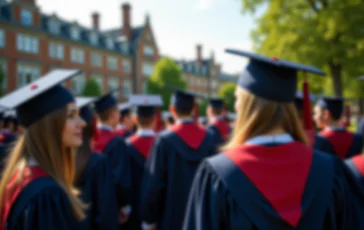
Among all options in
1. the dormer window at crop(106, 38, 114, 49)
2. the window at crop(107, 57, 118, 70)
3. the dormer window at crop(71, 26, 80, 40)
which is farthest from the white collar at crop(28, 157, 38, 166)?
the dormer window at crop(106, 38, 114, 49)

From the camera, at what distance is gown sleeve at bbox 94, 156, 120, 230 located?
2.94 meters

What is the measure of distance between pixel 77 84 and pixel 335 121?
32319 millimetres

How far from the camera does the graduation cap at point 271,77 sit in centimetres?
187

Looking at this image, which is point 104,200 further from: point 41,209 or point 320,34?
point 320,34

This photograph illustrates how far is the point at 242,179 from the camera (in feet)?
5.40

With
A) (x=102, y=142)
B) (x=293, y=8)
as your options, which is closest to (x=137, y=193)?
(x=102, y=142)

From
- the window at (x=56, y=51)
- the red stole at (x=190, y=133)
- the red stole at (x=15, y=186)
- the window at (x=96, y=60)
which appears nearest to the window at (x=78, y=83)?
the window at (x=96, y=60)

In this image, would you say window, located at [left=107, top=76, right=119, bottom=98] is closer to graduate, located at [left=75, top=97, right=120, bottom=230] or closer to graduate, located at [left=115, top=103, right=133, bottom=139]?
graduate, located at [left=115, top=103, right=133, bottom=139]

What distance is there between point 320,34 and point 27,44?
A: 2364cm

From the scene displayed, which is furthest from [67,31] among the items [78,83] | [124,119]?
[124,119]

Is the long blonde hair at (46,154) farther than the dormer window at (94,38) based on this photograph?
No

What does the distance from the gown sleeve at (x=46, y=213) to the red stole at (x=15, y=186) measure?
0.11 metres

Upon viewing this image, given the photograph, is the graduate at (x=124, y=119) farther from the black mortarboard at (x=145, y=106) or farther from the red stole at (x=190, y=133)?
the red stole at (x=190, y=133)

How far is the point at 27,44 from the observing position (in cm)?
2848
